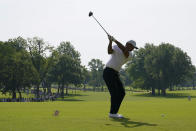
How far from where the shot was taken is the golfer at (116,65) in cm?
1179

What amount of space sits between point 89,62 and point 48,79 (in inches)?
3789

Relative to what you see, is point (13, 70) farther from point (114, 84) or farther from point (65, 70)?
point (114, 84)

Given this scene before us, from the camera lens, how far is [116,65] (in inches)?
473

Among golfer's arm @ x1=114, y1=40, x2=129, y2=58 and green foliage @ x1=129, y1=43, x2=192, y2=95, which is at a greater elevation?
green foliage @ x1=129, y1=43, x2=192, y2=95

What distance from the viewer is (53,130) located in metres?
9.02

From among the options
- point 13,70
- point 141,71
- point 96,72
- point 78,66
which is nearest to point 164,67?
point 141,71

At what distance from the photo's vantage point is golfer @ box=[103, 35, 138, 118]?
1179cm

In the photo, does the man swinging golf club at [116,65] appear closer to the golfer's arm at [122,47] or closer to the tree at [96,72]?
the golfer's arm at [122,47]

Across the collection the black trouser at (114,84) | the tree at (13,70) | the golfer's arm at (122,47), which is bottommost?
the black trouser at (114,84)

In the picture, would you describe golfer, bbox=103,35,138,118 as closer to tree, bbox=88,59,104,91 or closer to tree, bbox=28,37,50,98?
tree, bbox=28,37,50,98

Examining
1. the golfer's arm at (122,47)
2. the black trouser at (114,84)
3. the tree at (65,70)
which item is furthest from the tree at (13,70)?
the golfer's arm at (122,47)

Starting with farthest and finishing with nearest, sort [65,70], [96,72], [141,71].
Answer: [96,72]
[141,71]
[65,70]

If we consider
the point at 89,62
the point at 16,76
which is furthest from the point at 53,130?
the point at 89,62

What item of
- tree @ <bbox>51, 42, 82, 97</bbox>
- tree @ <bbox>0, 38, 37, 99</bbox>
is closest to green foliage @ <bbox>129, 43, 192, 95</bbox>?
tree @ <bbox>51, 42, 82, 97</bbox>
